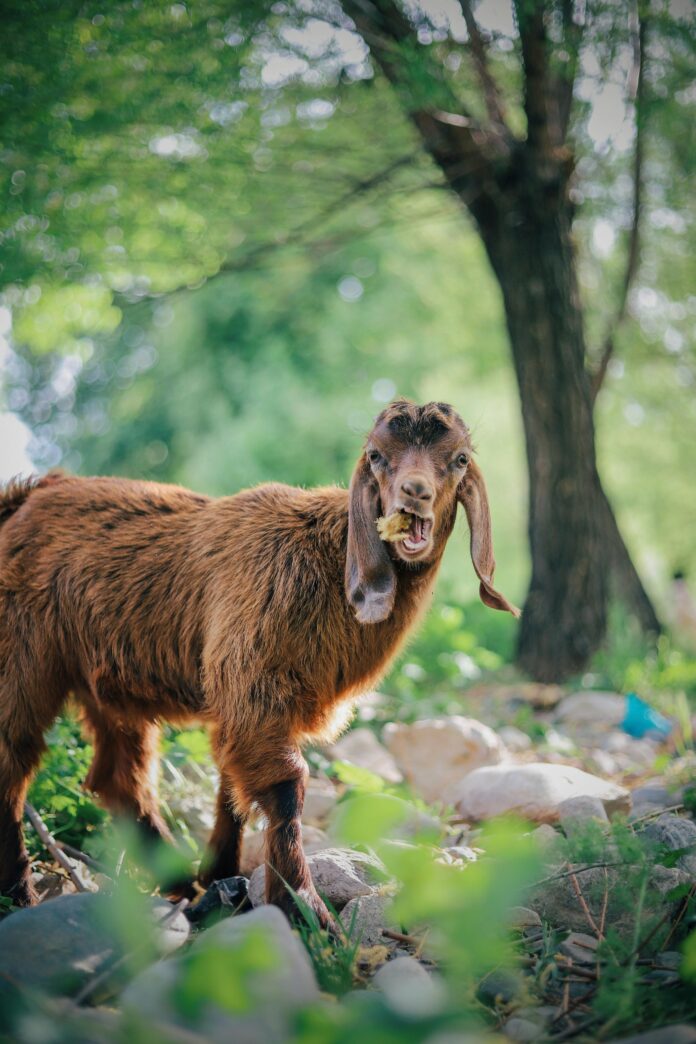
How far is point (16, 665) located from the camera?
158 inches

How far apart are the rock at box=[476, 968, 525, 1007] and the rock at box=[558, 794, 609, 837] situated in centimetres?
115

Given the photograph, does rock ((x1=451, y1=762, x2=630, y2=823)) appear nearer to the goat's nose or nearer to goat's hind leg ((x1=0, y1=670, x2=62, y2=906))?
the goat's nose

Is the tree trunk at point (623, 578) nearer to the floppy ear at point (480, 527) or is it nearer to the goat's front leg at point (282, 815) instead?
the floppy ear at point (480, 527)

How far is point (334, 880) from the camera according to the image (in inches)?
138

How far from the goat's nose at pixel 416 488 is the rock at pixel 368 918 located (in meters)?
1.46

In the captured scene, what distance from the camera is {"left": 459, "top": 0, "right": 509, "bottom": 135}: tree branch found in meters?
6.38

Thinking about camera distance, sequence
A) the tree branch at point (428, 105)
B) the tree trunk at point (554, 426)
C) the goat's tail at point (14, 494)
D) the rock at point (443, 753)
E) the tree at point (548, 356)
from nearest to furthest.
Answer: the goat's tail at point (14, 494), the rock at point (443, 753), the tree branch at point (428, 105), the tree at point (548, 356), the tree trunk at point (554, 426)

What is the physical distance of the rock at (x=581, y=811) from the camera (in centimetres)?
390

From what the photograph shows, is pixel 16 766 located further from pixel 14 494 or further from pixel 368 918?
pixel 368 918

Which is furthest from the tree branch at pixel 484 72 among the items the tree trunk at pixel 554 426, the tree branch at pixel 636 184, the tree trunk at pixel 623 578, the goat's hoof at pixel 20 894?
the goat's hoof at pixel 20 894

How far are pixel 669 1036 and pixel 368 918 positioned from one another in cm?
127

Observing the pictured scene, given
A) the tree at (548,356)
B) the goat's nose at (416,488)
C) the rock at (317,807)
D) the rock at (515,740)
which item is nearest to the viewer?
the goat's nose at (416,488)

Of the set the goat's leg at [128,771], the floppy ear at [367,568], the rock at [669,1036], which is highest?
the floppy ear at [367,568]

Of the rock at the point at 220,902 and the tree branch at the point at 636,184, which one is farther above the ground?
the tree branch at the point at 636,184
